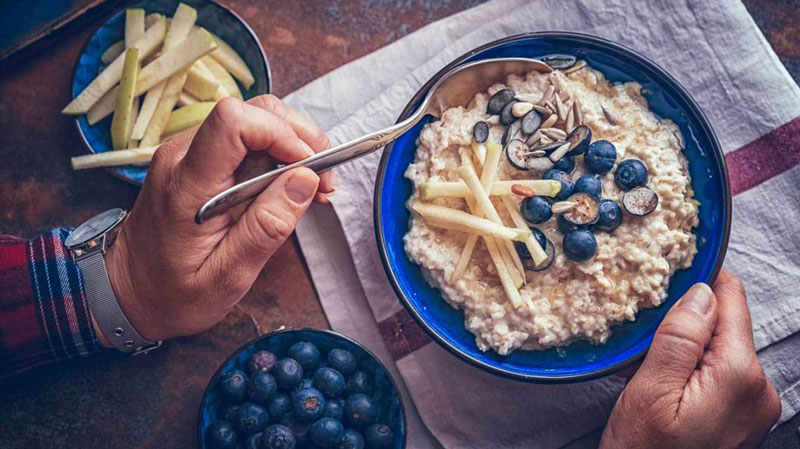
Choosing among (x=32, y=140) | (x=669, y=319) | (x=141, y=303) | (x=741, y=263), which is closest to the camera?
(x=669, y=319)

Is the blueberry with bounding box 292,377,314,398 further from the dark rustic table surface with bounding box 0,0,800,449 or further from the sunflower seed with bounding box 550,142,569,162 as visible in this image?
the sunflower seed with bounding box 550,142,569,162

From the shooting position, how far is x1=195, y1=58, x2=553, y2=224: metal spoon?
212cm

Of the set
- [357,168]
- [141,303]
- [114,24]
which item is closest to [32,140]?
[114,24]

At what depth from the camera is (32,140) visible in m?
2.95

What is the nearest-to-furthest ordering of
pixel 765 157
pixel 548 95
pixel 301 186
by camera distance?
1. pixel 301 186
2. pixel 548 95
3. pixel 765 157

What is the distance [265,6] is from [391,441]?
1918 mm

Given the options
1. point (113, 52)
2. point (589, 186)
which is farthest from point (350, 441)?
point (113, 52)

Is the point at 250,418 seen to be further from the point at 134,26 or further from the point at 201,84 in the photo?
the point at 134,26

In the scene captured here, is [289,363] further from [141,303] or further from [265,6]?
[265,6]

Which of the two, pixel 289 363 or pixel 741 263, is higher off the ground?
pixel 741 263

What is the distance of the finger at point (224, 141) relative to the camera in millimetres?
2125

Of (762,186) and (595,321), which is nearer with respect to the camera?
(595,321)

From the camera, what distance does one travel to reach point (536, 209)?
90.0 inches

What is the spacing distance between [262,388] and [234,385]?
0.11 meters
